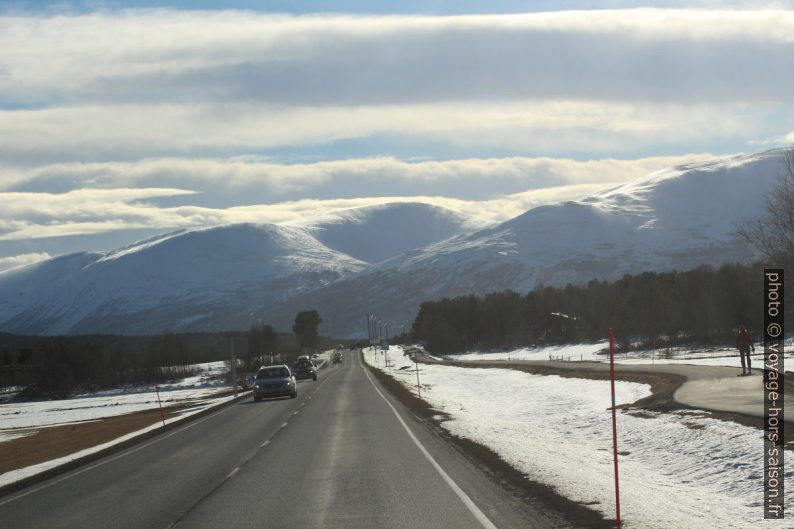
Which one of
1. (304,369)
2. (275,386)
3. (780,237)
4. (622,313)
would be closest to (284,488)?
(275,386)

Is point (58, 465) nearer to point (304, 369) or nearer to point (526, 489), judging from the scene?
point (526, 489)

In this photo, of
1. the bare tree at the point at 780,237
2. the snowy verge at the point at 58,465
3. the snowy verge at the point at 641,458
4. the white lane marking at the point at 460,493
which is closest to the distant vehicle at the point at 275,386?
the snowy verge at the point at 641,458

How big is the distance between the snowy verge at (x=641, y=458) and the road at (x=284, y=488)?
1283mm

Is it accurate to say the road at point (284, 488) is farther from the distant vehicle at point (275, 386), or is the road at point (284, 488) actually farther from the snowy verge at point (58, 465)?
the distant vehicle at point (275, 386)

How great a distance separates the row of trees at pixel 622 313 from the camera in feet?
340

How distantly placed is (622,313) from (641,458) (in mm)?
105958

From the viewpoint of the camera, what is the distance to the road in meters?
13.0

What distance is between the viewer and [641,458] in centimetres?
1886

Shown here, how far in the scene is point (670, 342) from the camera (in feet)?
344

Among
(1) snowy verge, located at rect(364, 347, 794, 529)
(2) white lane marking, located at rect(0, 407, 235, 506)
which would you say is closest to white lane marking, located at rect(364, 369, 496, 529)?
(1) snowy verge, located at rect(364, 347, 794, 529)

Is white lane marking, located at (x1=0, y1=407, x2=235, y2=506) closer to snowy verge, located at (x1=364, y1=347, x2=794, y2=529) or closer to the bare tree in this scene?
snowy verge, located at (x1=364, y1=347, x2=794, y2=529)

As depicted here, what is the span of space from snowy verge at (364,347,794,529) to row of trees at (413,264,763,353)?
4184 cm

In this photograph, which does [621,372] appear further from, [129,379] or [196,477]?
[129,379]

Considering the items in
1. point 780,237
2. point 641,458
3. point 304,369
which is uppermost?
point 780,237
